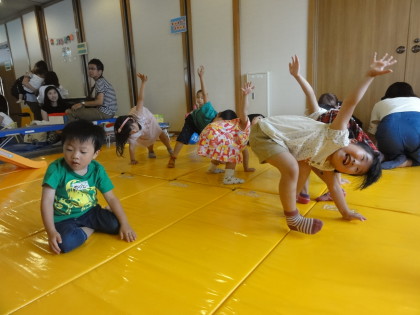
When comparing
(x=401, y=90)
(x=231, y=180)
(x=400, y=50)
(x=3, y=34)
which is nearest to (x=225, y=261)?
(x=231, y=180)

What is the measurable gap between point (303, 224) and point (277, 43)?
385 cm

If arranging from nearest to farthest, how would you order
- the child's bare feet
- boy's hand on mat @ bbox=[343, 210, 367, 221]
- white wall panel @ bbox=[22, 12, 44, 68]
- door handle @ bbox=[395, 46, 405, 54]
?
1. boy's hand on mat @ bbox=[343, 210, 367, 221]
2. the child's bare feet
3. door handle @ bbox=[395, 46, 405, 54]
4. white wall panel @ bbox=[22, 12, 44, 68]

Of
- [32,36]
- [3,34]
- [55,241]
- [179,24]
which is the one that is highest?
[3,34]

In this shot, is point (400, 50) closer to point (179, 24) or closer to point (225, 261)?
point (179, 24)

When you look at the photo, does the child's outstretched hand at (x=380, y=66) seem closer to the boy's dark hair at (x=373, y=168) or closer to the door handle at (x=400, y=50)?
the boy's dark hair at (x=373, y=168)

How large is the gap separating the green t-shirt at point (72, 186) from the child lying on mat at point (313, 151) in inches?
38.1

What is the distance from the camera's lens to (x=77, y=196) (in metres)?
1.67

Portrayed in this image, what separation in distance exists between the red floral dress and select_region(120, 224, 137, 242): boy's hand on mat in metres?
1.22

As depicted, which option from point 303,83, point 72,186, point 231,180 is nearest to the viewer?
point 72,186

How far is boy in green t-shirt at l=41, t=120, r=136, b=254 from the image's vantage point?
1.51m

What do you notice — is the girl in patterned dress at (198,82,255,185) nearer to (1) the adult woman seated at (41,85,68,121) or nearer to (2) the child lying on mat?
(2) the child lying on mat

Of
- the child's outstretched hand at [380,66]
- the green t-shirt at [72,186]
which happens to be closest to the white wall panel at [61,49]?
the green t-shirt at [72,186]

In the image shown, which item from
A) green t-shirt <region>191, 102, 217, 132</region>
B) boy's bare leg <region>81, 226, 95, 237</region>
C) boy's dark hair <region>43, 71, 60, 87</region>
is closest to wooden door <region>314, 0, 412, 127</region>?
green t-shirt <region>191, 102, 217, 132</region>

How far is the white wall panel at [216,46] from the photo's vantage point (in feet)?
17.0
